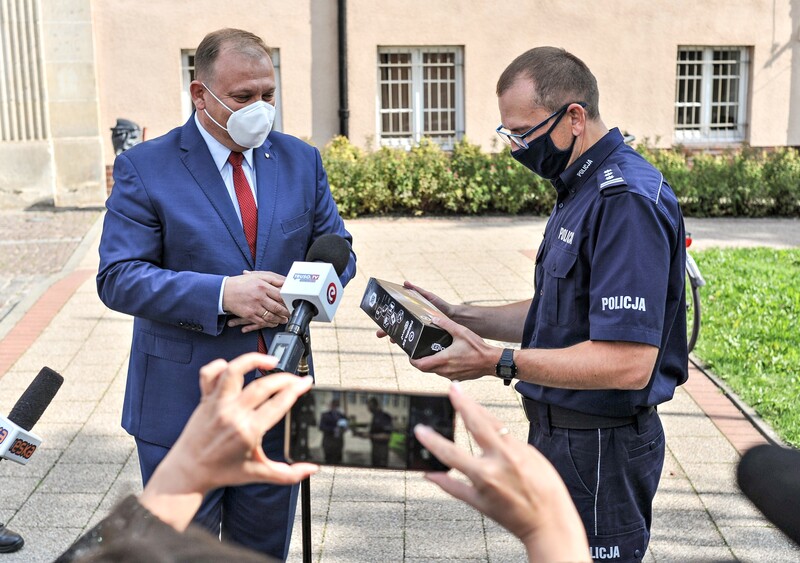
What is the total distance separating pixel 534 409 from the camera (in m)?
3.00

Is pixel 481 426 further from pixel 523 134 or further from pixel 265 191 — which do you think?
pixel 265 191

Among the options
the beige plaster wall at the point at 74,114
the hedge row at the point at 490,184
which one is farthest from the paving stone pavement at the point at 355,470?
the beige plaster wall at the point at 74,114

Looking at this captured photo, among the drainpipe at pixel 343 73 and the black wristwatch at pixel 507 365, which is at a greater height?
the drainpipe at pixel 343 73

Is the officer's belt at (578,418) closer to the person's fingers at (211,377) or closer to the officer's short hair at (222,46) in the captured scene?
the officer's short hair at (222,46)

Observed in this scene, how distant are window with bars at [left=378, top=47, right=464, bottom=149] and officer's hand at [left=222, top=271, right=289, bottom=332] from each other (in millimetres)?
13798

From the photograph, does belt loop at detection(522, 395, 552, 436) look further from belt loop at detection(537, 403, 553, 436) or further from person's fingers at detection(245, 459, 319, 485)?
person's fingers at detection(245, 459, 319, 485)

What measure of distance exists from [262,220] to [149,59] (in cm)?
1344

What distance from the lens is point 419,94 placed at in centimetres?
1667

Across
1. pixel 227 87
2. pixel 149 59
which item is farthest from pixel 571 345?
pixel 149 59

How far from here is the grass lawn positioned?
6039mm

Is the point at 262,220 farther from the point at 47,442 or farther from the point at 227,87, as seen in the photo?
the point at 47,442

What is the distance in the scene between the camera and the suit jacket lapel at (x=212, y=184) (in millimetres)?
3131

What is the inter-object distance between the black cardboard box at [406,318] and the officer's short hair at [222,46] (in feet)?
2.96

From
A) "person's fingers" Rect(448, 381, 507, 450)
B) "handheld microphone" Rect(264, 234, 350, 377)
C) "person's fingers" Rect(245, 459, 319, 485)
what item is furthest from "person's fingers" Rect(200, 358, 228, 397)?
→ "handheld microphone" Rect(264, 234, 350, 377)
